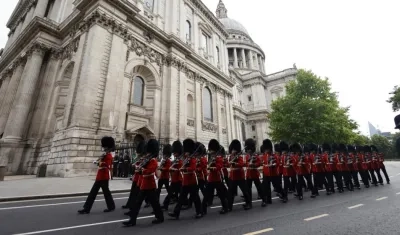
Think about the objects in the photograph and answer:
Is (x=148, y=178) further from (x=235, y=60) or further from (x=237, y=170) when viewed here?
(x=235, y=60)

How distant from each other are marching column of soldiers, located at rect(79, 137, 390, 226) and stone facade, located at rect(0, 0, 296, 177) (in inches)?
358

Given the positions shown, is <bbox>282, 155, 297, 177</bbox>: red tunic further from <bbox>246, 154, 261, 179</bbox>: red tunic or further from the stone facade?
the stone facade

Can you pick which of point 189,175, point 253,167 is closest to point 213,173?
point 189,175

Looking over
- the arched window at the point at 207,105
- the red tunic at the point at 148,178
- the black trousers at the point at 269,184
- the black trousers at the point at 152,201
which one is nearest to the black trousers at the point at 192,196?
the black trousers at the point at 152,201

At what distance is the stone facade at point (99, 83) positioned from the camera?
49.5ft

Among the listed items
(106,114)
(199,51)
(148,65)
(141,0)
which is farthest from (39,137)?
(199,51)

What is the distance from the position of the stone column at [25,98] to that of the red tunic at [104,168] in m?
16.7

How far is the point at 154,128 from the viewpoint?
A: 787 inches

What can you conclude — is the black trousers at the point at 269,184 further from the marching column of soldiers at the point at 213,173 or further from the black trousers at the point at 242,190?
the black trousers at the point at 242,190

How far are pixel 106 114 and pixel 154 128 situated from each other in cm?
532

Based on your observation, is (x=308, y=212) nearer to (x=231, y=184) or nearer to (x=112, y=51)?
(x=231, y=184)

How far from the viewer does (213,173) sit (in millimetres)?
6684

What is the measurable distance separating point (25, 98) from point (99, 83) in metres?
9.10

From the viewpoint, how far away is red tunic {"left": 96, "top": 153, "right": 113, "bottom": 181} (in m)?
6.57
